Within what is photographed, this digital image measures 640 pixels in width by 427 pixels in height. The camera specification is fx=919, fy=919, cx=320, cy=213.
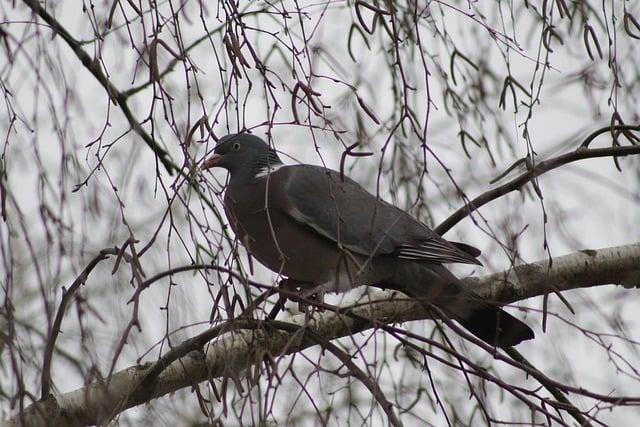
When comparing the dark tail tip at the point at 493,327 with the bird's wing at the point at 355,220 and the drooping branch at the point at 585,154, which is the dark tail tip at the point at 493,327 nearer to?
the bird's wing at the point at 355,220

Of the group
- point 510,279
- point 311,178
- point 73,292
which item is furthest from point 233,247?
point 311,178

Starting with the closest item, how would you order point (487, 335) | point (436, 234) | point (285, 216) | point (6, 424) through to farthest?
point (6, 424)
point (436, 234)
point (487, 335)
point (285, 216)

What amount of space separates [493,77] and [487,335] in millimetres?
967

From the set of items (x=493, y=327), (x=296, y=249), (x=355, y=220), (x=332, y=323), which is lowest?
(x=332, y=323)

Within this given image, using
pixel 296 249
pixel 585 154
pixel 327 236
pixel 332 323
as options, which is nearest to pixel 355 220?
pixel 327 236

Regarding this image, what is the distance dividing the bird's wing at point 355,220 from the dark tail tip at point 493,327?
8.0 inches

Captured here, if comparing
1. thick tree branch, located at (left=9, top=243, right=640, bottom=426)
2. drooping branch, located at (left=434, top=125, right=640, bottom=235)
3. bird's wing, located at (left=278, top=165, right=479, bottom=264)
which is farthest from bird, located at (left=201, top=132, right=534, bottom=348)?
drooping branch, located at (left=434, top=125, right=640, bottom=235)

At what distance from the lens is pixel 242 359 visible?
2.64 m

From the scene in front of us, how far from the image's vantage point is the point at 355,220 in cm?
375

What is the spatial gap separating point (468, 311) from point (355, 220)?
2.03 ft

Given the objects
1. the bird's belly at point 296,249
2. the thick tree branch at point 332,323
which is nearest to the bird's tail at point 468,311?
the thick tree branch at point 332,323

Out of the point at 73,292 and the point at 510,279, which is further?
the point at 510,279

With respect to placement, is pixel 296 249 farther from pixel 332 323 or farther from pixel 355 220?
pixel 332 323

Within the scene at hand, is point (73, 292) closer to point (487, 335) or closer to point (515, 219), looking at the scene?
point (515, 219)
